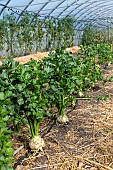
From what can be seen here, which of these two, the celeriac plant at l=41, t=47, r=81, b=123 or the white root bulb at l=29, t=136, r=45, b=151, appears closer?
the white root bulb at l=29, t=136, r=45, b=151

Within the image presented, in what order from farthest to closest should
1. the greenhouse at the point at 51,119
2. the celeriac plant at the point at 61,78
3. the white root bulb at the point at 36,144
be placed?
the celeriac plant at the point at 61,78 < the white root bulb at the point at 36,144 < the greenhouse at the point at 51,119

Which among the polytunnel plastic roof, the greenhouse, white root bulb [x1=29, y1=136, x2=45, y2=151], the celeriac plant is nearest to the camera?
the greenhouse

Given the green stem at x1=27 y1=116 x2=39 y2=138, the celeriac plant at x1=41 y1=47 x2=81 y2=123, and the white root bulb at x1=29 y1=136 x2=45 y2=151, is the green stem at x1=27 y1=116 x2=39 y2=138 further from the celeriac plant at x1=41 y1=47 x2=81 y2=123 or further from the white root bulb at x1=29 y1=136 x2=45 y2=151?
the celeriac plant at x1=41 y1=47 x2=81 y2=123

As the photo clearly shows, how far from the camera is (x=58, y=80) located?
328 cm

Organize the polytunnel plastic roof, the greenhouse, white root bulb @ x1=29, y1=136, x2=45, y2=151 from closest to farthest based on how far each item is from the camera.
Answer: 1. the greenhouse
2. white root bulb @ x1=29, y1=136, x2=45, y2=151
3. the polytunnel plastic roof

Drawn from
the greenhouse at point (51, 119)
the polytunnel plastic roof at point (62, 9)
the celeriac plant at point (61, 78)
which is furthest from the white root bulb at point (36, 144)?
the polytunnel plastic roof at point (62, 9)

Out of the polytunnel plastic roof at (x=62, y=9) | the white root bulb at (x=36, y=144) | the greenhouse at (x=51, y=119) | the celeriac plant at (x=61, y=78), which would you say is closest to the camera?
the greenhouse at (x=51, y=119)

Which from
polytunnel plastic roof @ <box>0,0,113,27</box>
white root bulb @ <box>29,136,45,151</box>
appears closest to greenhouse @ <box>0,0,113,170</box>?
white root bulb @ <box>29,136,45,151</box>

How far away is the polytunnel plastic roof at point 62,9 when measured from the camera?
37.3 feet

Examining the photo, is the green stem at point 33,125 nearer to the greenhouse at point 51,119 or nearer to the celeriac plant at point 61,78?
the greenhouse at point 51,119

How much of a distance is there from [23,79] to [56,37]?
13203 millimetres

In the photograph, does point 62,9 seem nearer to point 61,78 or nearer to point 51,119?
point 51,119

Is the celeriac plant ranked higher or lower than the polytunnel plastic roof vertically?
lower

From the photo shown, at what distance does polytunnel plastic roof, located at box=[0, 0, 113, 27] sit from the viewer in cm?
1138
